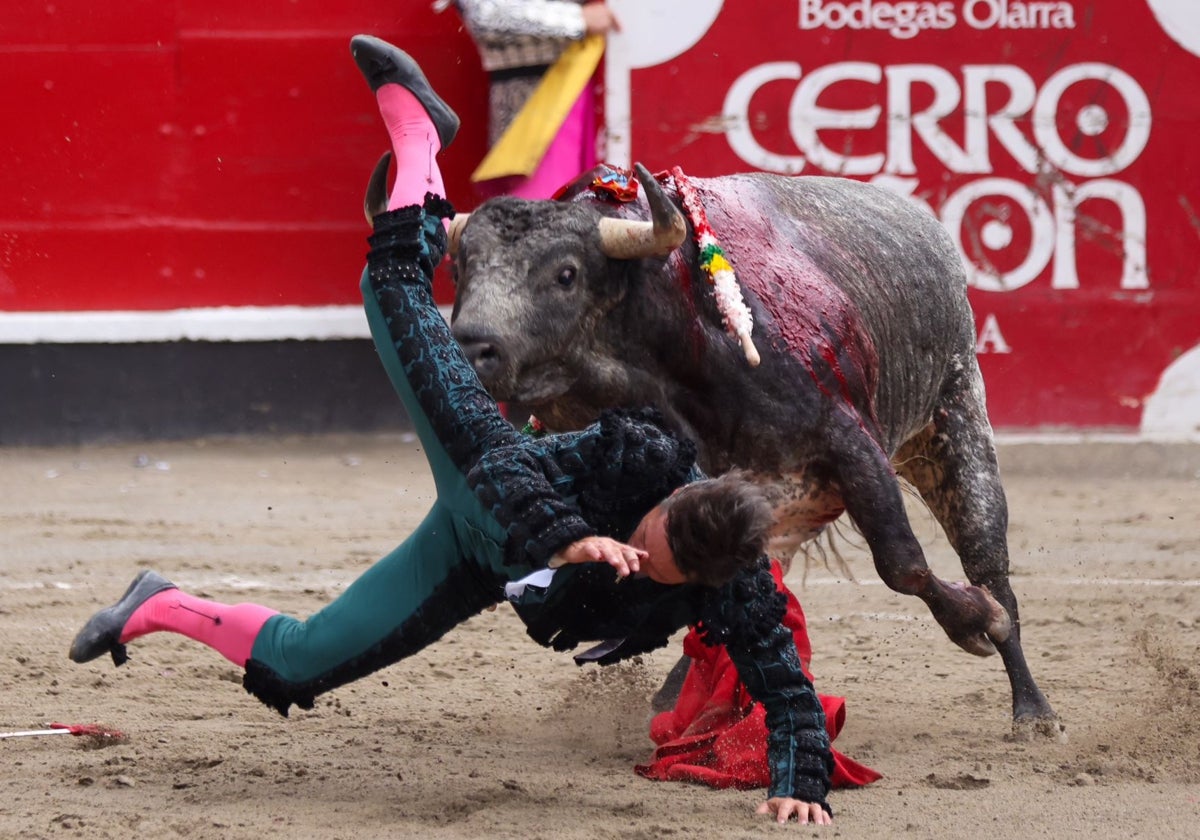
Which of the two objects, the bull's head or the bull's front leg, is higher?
the bull's head

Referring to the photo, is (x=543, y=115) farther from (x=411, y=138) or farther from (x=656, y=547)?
(x=656, y=547)

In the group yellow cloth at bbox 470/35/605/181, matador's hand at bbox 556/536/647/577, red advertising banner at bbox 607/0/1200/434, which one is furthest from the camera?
red advertising banner at bbox 607/0/1200/434

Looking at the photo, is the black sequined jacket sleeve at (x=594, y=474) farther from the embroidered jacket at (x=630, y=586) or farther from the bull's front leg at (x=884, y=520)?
the bull's front leg at (x=884, y=520)

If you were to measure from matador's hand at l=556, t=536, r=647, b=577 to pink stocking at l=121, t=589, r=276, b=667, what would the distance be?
761 mm

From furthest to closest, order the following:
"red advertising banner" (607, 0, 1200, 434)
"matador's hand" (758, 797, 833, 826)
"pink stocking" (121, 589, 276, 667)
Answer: "red advertising banner" (607, 0, 1200, 434) < "pink stocking" (121, 589, 276, 667) < "matador's hand" (758, 797, 833, 826)

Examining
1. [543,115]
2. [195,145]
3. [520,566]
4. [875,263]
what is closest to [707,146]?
[543,115]

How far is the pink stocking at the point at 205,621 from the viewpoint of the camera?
3061 millimetres

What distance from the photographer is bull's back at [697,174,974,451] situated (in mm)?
3445

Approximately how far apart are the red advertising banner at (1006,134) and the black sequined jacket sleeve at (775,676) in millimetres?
4206

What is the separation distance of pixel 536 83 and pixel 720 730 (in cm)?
397

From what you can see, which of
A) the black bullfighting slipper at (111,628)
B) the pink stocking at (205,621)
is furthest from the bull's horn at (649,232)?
the black bullfighting slipper at (111,628)

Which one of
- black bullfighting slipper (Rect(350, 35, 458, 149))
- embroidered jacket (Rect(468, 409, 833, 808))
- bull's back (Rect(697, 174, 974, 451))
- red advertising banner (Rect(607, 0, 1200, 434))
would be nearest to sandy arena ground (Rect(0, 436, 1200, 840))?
embroidered jacket (Rect(468, 409, 833, 808))

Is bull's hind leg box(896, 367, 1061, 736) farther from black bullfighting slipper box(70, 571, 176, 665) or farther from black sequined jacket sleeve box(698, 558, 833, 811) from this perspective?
black bullfighting slipper box(70, 571, 176, 665)

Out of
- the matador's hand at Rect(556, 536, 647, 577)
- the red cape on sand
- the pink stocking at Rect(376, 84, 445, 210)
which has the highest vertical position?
the pink stocking at Rect(376, 84, 445, 210)
